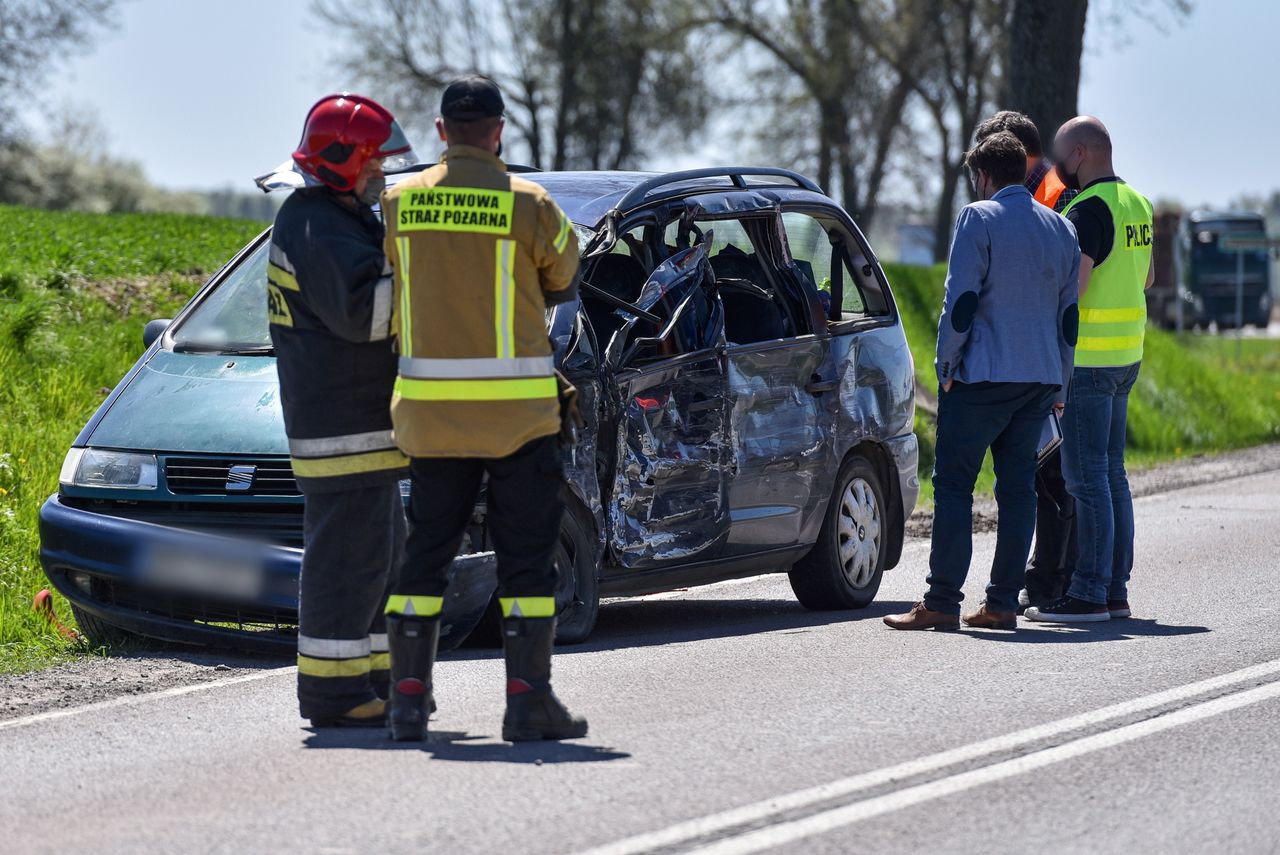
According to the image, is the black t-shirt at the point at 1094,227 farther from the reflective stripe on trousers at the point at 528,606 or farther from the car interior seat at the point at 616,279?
the reflective stripe on trousers at the point at 528,606

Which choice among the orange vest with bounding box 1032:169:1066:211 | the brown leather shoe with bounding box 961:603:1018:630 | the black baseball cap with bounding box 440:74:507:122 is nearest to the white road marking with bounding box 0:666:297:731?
the black baseball cap with bounding box 440:74:507:122

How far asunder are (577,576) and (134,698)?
1.75 metres

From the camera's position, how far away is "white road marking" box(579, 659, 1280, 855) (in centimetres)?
452

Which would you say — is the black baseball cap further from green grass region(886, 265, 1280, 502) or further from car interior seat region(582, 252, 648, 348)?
green grass region(886, 265, 1280, 502)

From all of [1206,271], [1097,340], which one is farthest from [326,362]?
[1206,271]

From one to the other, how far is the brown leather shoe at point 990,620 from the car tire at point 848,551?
796 mm

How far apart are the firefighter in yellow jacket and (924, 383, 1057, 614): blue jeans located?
2.63m

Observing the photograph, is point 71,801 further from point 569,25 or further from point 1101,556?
point 569,25

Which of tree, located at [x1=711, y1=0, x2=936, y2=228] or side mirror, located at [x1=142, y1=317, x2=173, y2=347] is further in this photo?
tree, located at [x1=711, y1=0, x2=936, y2=228]

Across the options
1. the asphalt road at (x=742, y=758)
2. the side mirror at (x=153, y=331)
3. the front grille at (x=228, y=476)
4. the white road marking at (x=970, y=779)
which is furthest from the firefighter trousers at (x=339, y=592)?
the side mirror at (x=153, y=331)

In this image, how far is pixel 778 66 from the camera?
40844 millimetres

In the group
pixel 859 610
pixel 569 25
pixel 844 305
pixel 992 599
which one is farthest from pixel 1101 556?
pixel 569 25

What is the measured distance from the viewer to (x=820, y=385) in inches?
330

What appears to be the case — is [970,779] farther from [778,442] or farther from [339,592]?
[778,442]
